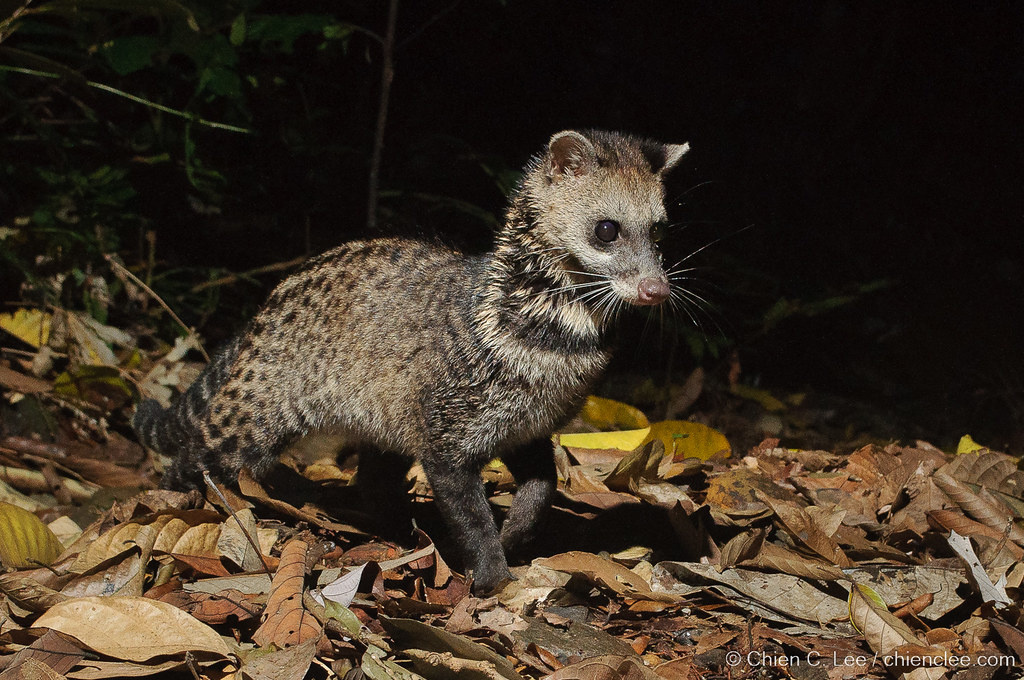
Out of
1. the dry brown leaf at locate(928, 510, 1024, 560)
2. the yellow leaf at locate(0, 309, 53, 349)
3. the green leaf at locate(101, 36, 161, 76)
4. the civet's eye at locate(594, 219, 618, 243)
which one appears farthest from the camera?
the yellow leaf at locate(0, 309, 53, 349)

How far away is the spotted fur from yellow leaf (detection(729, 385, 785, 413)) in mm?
3012

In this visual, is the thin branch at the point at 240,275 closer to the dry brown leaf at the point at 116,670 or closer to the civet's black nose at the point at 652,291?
the civet's black nose at the point at 652,291

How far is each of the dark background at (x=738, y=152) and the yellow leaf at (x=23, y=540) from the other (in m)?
3.24

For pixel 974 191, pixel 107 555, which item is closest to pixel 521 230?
pixel 107 555

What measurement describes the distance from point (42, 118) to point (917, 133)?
6.79 m

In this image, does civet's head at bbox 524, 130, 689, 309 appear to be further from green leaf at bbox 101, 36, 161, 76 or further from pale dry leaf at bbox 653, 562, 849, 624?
green leaf at bbox 101, 36, 161, 76

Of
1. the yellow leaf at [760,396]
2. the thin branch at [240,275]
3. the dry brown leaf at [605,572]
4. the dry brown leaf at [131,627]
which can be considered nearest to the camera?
the dry brown leaf at [131,627]

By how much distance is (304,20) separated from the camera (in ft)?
18.8

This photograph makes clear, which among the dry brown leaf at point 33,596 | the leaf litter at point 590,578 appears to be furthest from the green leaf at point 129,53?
the dry brown leaf at point 33,596

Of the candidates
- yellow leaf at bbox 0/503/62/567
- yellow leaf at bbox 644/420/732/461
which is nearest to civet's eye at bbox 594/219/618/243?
yellow leaf at bbox 644/420/732/461

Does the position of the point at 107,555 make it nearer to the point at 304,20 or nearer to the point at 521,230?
the point at 521,230

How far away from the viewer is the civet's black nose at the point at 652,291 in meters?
3.90

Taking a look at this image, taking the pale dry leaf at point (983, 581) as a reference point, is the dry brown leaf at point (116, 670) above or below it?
→ below

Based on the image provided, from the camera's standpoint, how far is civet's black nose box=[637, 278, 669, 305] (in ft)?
12.8
